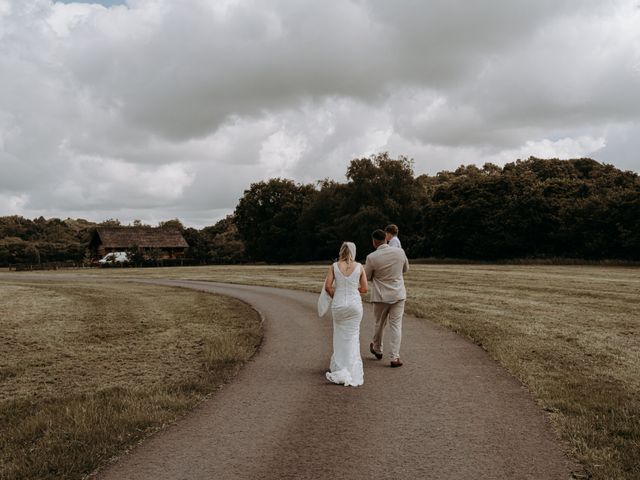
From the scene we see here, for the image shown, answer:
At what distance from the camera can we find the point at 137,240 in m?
93.8

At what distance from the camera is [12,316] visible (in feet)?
54.5

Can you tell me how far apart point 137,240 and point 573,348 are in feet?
301

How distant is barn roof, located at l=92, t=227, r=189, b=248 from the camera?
91250mm

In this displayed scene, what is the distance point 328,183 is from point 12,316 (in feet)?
221

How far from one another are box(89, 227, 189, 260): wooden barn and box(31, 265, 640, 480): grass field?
254ft

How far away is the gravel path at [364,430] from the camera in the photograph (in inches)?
182

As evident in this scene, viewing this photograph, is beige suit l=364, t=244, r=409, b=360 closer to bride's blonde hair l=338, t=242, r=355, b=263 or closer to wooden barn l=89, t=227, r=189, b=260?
bride's blonde hair l=338, t=242, r=355, b=263

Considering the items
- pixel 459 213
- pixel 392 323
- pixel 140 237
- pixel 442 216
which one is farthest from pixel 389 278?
pixel 140 237

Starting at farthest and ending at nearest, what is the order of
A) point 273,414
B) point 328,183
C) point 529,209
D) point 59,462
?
point 328,183, point 529,209, point 273,414, point 59,462

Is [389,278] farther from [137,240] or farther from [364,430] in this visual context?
[137,240]

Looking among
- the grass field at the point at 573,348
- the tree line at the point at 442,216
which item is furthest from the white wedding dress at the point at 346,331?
the tree line at the point at 442,216

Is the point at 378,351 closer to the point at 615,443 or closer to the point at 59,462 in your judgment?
the point at 615,443

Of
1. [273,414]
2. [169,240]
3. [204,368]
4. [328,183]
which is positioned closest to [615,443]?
[273,414]

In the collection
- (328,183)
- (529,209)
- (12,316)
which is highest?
(328,183)
